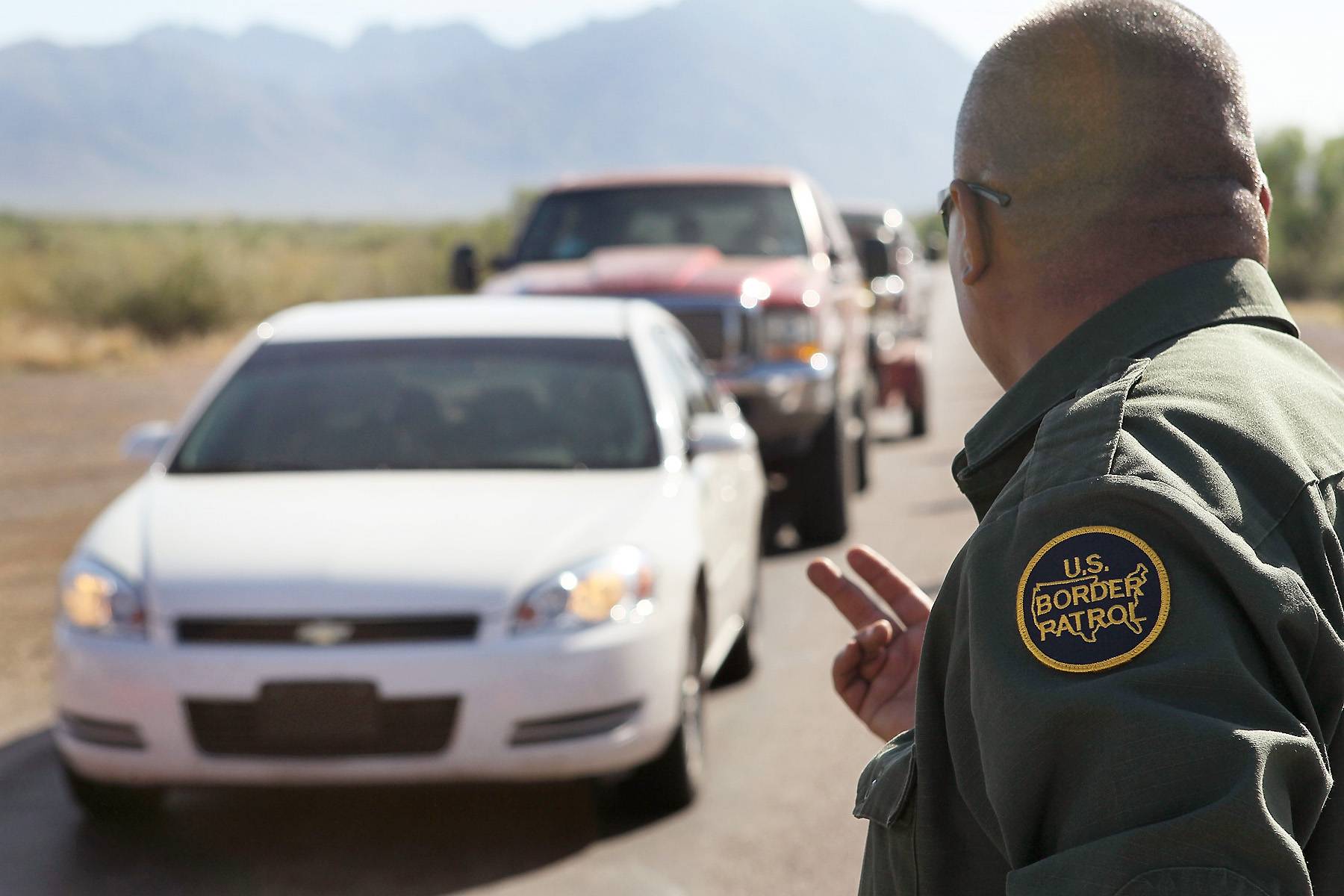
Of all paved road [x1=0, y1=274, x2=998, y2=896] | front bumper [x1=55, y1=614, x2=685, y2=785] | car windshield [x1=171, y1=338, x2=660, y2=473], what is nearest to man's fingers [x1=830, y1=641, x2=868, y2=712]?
paved road [x1=0, y1=274, x2=998, y2=896]

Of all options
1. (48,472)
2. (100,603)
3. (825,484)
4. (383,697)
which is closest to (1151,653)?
(383,697)

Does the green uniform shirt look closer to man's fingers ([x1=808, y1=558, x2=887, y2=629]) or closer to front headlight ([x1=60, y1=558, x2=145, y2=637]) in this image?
man's fingers ([x1=808, y1=558, x2=887, y2=629])

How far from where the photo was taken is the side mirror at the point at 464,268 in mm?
12008

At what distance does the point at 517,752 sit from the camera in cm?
482

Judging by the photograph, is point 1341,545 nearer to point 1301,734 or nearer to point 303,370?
point 1301,734

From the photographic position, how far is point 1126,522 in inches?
52.8

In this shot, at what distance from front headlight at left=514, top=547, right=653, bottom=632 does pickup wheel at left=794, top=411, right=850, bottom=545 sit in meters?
4.83

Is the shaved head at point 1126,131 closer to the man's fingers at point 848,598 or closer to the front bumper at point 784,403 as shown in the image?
the man's fingers at point 848,598

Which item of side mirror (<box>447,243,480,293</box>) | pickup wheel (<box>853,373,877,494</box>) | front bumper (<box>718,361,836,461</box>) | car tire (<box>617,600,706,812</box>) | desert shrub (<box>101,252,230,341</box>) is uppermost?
car tire (<box>617,600,706,812</box>)

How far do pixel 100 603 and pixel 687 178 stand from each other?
7.45 m

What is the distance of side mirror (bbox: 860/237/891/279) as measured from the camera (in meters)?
12.0

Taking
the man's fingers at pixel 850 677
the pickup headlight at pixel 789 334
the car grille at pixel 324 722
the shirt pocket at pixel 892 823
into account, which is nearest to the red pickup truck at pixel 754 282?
the pickup headlight at pixel 789 334

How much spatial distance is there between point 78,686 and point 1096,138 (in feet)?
13.1

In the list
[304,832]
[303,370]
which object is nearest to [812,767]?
[304,832]
